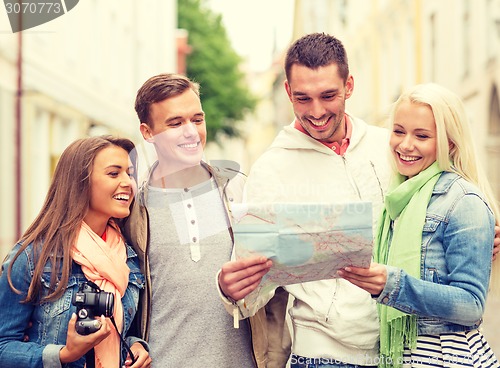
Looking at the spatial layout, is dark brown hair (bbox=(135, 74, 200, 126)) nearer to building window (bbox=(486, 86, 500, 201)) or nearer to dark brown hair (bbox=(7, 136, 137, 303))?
dark brown hair (bbox=(7, 136, 137, 303))

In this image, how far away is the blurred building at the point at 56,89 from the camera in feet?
37.7

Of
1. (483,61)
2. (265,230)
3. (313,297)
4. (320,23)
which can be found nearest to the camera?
(265,230)

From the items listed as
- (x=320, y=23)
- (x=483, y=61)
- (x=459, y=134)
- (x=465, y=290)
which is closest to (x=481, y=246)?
(x=465, y=290)

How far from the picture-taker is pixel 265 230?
8.05 ft

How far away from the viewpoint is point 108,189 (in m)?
2.93

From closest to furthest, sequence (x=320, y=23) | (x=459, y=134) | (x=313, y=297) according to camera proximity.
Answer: (x=459, y=134) < (x=313, y=297) < (x=320, y=23)

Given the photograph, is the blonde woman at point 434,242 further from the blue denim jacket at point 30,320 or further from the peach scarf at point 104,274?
the blue denim jacket at point 30,320

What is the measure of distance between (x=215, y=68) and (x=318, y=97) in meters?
30.9

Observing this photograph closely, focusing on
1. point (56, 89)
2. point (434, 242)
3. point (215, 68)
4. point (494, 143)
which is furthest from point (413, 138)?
point (215, 68)

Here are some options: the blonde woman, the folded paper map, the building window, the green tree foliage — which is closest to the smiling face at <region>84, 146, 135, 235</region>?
the folded paper map

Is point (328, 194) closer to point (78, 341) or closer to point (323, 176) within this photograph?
point (323, 176)

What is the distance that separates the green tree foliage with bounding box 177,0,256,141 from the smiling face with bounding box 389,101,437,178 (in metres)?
29.2

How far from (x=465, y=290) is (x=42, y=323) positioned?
139 centimetres

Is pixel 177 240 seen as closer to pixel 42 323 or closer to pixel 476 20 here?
pixel 42 323
